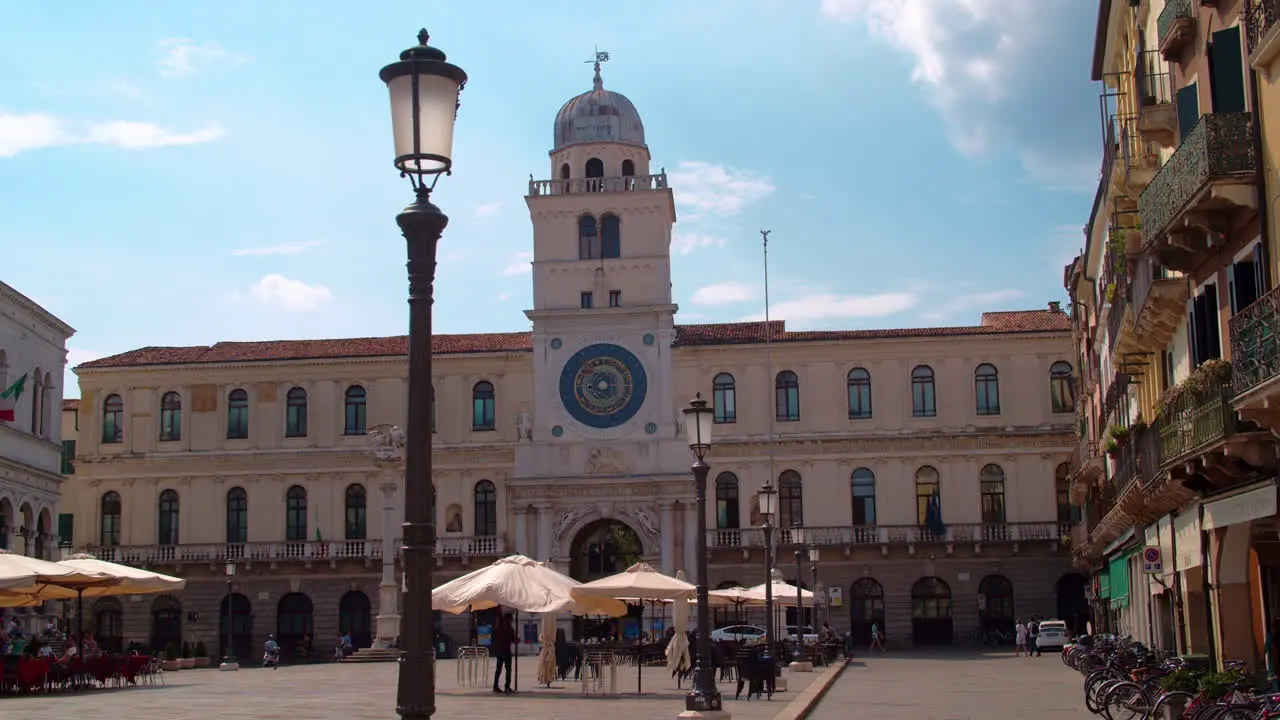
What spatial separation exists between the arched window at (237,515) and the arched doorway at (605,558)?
47.2ft

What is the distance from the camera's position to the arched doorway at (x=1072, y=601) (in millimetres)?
59469

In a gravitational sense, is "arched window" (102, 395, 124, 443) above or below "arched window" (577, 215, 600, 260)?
below

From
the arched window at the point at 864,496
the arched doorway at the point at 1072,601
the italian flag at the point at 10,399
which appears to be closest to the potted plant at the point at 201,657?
the italian flag at the point at 10,399

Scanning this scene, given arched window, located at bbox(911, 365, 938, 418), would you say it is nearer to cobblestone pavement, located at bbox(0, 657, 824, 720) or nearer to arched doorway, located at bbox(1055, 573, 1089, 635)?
arched doorway, located at bbox(1055, 573, 1089, 635)

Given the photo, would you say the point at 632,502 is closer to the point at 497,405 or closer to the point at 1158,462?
the point at 497,405

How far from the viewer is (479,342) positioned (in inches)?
2566

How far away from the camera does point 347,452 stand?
208 feet

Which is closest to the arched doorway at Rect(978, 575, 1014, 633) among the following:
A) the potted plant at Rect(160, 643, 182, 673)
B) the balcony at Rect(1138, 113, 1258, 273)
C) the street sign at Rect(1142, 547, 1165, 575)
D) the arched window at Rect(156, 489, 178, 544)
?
the potted plant at Rect(160, 643, 182, 673)

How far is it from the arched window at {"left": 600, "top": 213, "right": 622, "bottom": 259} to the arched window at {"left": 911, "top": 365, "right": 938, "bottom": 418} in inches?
522

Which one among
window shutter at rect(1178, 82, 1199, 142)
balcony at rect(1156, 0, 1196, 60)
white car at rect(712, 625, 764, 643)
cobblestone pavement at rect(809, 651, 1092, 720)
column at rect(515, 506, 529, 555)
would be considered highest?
balcony at rect(1156, 0, 1196, 60)

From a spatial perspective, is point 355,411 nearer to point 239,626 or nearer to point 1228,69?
point 239,626

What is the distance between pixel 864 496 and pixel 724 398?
700 centimetres

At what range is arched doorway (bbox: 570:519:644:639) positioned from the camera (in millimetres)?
58688

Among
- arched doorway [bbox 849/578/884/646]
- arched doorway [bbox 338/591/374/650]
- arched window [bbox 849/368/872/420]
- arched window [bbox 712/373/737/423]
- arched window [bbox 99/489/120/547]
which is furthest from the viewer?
arched window [bbox 99/489/120/547]
